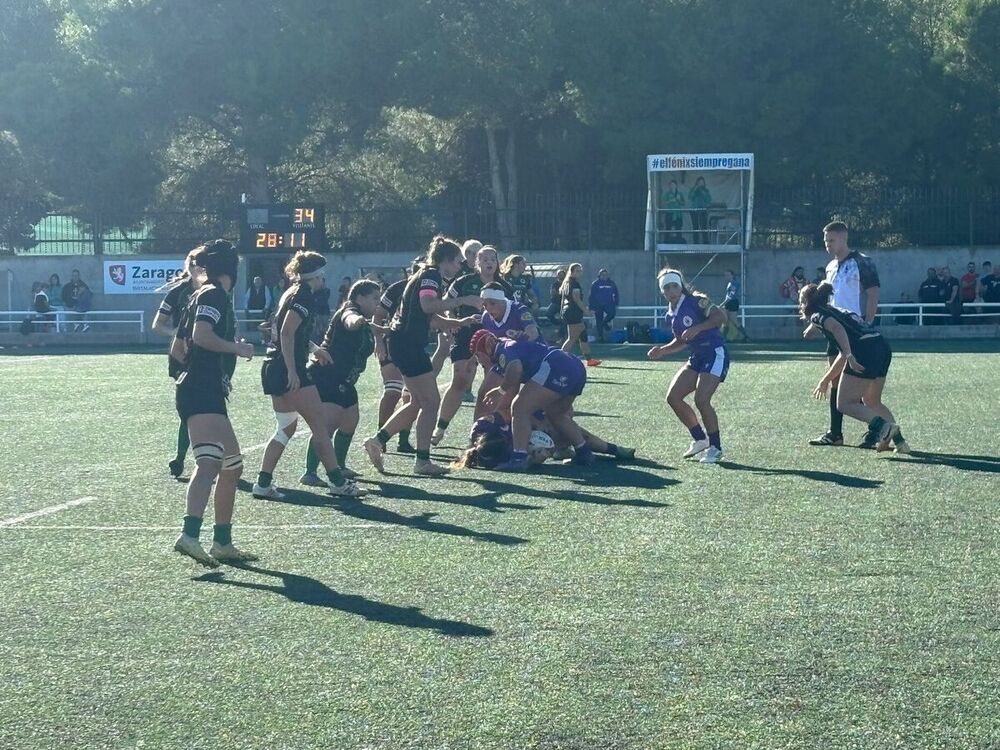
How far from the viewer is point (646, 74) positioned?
4044 centimetres

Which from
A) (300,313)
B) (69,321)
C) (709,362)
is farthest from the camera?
(69,321)

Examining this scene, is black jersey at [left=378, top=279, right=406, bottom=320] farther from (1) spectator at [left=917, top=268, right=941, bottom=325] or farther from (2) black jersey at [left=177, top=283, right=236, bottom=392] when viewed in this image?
(1) spectator at [left=917, top=268, right=941, bottom=325]

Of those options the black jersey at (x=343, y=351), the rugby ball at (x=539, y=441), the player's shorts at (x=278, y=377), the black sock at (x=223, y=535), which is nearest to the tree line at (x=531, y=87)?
the rugby ball at (x=539, y=441)

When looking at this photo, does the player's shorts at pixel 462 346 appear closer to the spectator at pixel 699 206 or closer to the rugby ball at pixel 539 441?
the rugby ball at pixel 539 441

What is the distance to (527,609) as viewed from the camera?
6.64 metres

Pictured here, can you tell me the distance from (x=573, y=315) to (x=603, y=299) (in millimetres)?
9204

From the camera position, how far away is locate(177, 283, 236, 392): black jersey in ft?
25.7

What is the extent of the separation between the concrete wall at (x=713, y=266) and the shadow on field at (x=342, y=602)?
29.2 metres

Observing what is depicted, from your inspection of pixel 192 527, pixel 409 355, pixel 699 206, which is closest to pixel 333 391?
pixel 409 355

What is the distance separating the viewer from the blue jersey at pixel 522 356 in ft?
37.8

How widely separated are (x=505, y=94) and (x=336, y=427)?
103 feet

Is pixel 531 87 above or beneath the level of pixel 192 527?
above

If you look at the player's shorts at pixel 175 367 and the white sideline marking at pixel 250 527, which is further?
the white sideline marking at pixel 250 527

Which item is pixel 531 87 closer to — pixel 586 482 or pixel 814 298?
pixel 814 298
